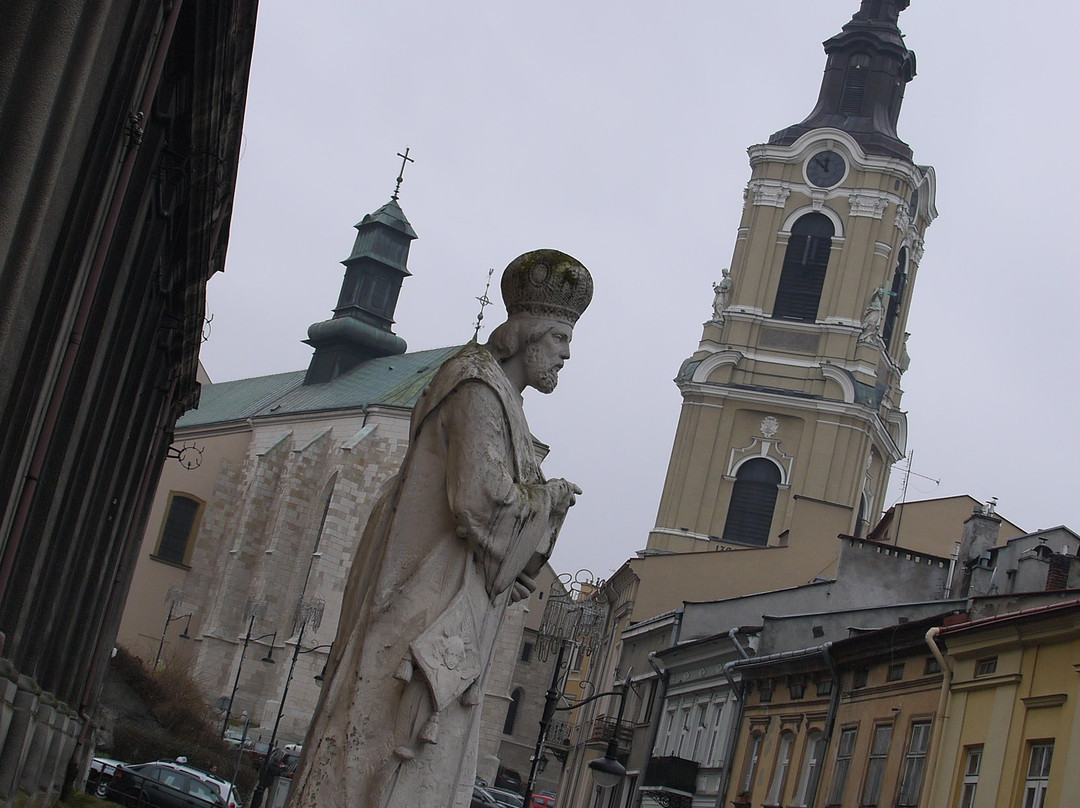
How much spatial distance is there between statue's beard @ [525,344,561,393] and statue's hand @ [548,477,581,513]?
28 cm

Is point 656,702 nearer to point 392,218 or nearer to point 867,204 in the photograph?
point 867,204

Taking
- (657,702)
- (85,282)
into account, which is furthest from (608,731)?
(85,282)

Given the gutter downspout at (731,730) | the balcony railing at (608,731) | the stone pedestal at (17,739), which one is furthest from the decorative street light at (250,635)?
the stone pedestal at (17,739)

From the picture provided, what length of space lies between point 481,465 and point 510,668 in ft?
183

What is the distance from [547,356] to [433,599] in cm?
80

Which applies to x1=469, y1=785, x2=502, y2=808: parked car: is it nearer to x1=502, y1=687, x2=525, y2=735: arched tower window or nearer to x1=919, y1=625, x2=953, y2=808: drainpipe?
x1=919, y1=625, x2=953, y2=808: drainpipe

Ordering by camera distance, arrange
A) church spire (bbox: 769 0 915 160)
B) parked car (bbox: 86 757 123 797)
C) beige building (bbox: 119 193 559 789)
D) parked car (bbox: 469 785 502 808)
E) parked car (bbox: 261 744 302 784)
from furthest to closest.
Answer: beige building (bbox: 119 193 559 789), church spire (bbox: 769 0 915 160), parked car (bbox: 469 785 502 808), parked car (bbox: 261 744 302 784), parked car (bbox: 86 757 123 797)

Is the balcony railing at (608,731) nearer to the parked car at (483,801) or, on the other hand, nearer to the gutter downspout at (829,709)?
the parked car at (483,801)

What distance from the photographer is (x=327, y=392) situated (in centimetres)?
7300

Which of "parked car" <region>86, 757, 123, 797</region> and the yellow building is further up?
the yellow building

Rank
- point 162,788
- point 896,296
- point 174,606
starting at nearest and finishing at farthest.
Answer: point 162,788, point 896,296, point 174,606

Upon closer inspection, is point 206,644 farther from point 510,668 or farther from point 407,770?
point 407,770

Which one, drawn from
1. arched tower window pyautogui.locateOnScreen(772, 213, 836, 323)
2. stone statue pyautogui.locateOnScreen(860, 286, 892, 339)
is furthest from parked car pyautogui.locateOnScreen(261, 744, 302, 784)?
stone statue pyautogui.locateOnScreen(860, 286, 892, 339)

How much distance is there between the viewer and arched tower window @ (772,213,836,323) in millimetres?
53562
